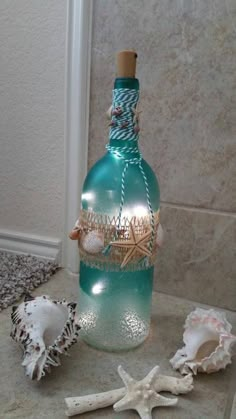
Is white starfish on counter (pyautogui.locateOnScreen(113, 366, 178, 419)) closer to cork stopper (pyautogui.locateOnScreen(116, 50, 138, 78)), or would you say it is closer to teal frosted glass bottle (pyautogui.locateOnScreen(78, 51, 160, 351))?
teal frosted glass bottle (pyautogui.locateOnScreen(78, 51, 160, 351))

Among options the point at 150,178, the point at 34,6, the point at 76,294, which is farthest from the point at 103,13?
the point at 76,294

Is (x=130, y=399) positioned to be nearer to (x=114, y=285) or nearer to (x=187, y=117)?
(x=114, y=285)

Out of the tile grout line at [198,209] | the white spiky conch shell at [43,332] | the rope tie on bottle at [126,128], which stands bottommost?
the white spiky conch shell at [43,332]

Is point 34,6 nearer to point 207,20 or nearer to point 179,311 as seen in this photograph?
point 207,20

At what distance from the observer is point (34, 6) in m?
0.59

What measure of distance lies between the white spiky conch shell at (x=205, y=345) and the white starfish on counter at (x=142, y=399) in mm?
54

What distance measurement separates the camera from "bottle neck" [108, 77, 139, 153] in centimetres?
38

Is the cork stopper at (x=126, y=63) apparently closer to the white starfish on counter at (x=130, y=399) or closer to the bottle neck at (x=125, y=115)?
the bottle neck at (x=125, y=115)

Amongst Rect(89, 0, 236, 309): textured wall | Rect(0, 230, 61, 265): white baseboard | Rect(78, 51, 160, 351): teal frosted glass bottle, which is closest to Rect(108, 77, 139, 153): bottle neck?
Rect(78, 51, 160, 351): teal frosted glass bottle

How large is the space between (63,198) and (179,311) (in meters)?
0.27

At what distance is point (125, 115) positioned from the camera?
39 cm

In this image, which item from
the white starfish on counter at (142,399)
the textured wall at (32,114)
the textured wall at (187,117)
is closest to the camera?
the white starfish on counter at (142,399)

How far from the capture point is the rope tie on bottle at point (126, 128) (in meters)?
0.39

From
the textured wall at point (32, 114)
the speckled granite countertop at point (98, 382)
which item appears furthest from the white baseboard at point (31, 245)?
the speckled granite countertop at point (98, 382)
